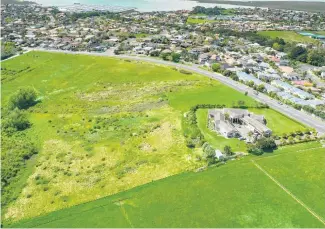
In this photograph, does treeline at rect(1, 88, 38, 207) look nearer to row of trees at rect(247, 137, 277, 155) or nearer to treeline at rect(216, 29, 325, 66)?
row of trees at rect(247, 137, 277, 155)

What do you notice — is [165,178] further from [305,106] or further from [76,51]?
[76,51]

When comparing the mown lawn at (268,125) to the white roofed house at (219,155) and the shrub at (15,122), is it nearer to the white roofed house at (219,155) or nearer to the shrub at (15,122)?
the white roofed house at (219,155)

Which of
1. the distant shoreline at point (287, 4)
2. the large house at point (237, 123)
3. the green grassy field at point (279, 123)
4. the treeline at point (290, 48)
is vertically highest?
the distant shoreline at point (287, 4)

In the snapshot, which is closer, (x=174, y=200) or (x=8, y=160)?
(x=174, y=200)

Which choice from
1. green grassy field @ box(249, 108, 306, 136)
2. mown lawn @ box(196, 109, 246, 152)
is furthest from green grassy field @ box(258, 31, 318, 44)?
mown lawn @ box(196, 109, 246, 152)

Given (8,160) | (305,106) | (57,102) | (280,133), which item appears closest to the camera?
(8,160)

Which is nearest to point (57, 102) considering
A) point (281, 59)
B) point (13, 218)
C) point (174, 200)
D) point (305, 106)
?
point (13, 218)

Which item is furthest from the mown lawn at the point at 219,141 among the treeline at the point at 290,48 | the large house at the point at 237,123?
the treeline at the point at 290,48
